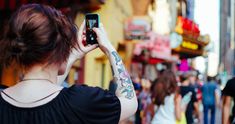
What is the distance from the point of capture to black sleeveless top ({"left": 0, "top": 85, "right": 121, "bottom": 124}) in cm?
205

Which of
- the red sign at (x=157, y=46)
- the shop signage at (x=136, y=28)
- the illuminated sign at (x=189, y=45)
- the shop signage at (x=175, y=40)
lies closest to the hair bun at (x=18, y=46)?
the shop signage at (x=136, y=28)

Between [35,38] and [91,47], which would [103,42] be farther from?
[35,38]

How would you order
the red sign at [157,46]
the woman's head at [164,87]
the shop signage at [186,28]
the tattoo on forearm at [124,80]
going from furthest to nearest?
the shop signage at [186,28], the red sign at [157,46], the woman's head at [164,87], the tattoo on forearm at [124,80]

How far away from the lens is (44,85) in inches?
83.6

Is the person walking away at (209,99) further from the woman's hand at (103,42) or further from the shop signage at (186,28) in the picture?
the shop signage at (186,28)

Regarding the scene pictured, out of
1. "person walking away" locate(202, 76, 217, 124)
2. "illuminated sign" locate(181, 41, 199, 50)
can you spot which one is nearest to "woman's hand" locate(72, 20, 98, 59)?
"person walking away" locate(202, 76, 217, 124)

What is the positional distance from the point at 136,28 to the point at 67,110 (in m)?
17.0

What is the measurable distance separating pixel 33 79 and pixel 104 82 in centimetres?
1541

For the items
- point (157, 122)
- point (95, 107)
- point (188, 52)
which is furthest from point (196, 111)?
point (188, 52)

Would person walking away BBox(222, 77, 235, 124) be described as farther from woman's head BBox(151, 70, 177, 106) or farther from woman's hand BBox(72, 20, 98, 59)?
woman's hand BBox(72, 20, 98, 59)

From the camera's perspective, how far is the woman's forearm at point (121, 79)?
7.45 ft

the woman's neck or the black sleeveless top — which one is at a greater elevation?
the woman's neck

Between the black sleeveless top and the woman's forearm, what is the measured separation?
155 mm

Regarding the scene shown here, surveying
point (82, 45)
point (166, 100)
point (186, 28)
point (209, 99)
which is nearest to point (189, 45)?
point (186, 28)
